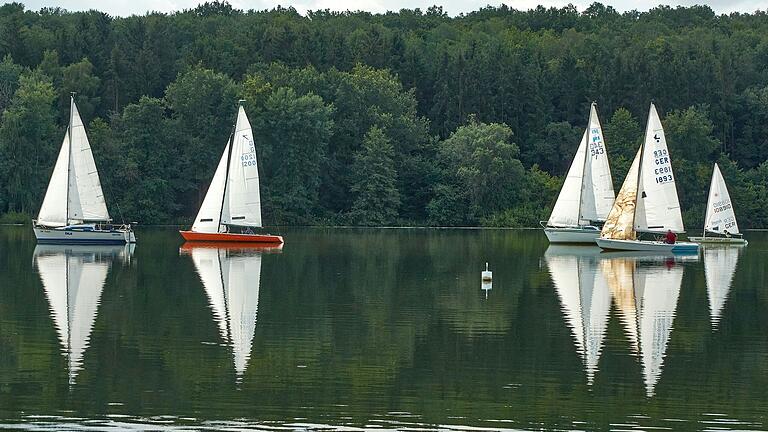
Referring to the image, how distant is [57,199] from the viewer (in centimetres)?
7238

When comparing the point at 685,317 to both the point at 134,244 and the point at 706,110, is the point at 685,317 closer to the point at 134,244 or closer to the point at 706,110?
the point at 134,244

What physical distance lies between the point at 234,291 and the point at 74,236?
29105 mm

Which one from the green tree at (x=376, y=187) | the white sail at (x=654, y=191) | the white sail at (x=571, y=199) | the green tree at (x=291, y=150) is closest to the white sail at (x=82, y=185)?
the white sail at (x=571, y=199)

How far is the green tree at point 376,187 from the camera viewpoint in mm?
106812

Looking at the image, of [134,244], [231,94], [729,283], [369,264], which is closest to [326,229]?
[231,94]

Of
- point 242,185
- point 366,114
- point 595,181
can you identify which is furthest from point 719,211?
point 366,114

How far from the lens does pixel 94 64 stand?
120750 mm

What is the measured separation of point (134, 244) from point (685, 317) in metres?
38.1

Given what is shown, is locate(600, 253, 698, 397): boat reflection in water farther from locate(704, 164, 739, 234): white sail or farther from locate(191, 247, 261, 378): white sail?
locate(704, 164, 739, 234): white sail

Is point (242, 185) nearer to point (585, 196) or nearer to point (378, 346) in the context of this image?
point (585, 196)

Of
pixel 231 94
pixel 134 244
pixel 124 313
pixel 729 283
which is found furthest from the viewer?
pixel 231 94

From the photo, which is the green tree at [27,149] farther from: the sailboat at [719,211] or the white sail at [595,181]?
the sailboat at [719,211]

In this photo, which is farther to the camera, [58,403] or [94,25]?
[94,25]

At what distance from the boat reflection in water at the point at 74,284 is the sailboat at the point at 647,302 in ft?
37.4
